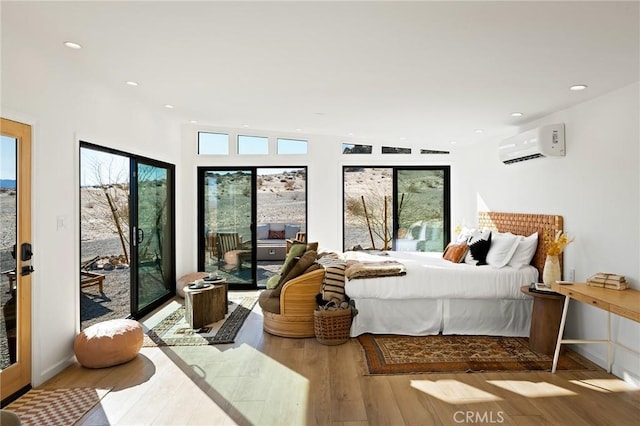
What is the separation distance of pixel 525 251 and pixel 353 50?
3.13 metres

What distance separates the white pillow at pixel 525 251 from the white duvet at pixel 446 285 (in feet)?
0.52

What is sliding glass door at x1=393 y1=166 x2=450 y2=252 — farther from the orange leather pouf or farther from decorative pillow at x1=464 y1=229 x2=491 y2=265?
the orange leather pouf

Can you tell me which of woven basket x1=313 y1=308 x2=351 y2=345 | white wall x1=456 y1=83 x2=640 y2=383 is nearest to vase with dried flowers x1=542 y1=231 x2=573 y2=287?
white wall x1=456 y1=83 x2=640 y2=383

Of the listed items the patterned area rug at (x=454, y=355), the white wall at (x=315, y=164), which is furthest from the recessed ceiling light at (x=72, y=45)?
the white wall at (x=315, y=164)

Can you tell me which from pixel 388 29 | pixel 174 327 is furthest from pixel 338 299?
pixel 388 29

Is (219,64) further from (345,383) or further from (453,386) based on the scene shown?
(453,386)

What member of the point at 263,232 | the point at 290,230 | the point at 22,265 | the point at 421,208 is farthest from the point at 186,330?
the point at 421,208

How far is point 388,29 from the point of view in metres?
2.43

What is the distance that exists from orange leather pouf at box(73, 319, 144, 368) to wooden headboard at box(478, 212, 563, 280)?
425 centimetres

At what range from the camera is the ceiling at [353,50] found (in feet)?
7.36

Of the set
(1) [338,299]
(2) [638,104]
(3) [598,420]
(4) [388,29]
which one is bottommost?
(3) [598,420]

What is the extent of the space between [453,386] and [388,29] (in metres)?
2.66

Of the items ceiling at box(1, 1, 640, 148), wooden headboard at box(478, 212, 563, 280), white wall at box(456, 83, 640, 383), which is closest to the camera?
ceiling at box(1, 1, 640, 148)

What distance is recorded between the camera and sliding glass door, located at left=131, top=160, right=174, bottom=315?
5.05 metres
